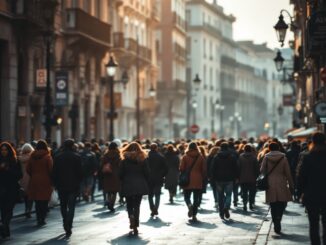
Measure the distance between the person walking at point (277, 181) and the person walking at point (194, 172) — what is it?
13.5ft

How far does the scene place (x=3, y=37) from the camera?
40.8 m

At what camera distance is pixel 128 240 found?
19047 mm

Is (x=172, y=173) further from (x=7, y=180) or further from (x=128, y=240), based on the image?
(x=7, y=180)

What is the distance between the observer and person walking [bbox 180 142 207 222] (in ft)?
78.5

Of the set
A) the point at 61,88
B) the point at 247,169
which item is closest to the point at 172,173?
the point at 247,169

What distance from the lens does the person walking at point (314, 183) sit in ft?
49.0

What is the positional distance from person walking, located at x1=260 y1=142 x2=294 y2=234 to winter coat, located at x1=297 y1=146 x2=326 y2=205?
436 cm

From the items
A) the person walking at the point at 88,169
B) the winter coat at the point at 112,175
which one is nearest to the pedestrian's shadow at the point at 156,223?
the winter coat at the point at 112,175

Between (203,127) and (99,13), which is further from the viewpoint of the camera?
(203,127)

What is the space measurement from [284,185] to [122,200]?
1193cm

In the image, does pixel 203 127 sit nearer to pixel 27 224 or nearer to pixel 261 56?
pixel 261 56

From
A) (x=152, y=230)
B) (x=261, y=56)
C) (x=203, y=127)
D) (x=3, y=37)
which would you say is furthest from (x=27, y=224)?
(x=261, y=56)

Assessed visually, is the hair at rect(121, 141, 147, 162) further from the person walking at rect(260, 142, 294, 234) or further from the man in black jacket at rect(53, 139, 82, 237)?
the person walking at rect(260, 142, 294, 234)

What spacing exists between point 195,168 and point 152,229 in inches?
120
